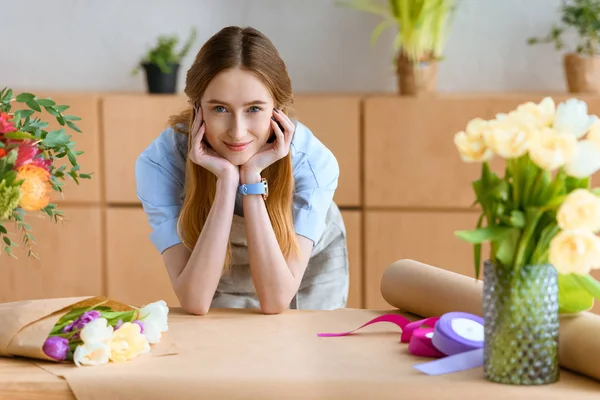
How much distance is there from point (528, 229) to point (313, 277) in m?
1.32

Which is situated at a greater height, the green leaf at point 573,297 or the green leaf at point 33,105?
the green leaf at point 33,105

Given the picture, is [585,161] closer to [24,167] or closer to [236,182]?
[24,167]

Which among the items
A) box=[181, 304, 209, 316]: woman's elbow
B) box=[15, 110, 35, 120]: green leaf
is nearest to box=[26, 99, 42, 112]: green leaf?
box=[15, 110, 35, 120]: green leaf

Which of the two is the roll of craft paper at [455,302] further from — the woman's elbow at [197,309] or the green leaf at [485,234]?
the woman's elbow at [197,309]

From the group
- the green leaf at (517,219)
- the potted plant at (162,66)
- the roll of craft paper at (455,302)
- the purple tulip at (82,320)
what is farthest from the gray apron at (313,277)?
A: the potted plant at (162,66)

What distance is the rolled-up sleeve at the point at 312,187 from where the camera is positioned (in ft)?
7.18

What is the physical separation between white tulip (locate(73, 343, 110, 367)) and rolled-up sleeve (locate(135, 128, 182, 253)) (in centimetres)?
73

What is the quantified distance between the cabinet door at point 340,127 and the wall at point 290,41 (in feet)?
1.43

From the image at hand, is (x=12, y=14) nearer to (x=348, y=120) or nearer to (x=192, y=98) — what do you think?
(x=348, y=120)

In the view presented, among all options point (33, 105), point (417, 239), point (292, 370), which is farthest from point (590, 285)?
point (417, 239)

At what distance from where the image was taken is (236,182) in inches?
85.4

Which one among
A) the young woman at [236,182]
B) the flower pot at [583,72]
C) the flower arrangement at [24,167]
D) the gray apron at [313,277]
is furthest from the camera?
the flower pot at [583,72]

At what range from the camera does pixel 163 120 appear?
150 inches

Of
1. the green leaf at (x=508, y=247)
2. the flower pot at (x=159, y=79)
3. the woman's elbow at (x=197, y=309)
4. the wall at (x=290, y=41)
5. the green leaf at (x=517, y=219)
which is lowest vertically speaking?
the woman's elbow at (x=197, y=309)
